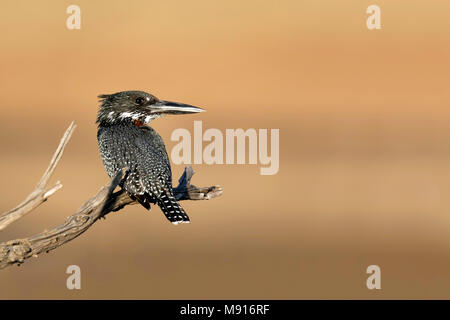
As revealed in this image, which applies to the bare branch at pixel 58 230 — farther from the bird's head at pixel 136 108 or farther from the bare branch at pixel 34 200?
the bird's head at pixel 136 108

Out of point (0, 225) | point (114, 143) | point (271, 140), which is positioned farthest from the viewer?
point (271, 140)

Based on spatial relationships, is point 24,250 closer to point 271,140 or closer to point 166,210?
point 166,210

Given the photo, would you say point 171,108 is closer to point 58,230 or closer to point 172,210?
point 172,210

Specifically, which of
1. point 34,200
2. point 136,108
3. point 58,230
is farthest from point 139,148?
point 34,200

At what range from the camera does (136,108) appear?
6422 mm

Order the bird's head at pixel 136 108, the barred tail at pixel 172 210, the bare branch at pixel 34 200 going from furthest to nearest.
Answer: the bird's head at pixel 136 108
the barred tail at pixel 172 210
the bare branch at pixel 34 200

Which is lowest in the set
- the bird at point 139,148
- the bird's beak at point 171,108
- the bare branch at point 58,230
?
the bare branch at point 58,230

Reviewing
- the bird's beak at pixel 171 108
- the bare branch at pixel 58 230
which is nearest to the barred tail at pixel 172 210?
the bare branch at pixel 58 230

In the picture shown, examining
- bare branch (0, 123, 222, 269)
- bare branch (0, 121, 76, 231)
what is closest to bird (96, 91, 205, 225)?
bare branch (0, 123, 222, 269)

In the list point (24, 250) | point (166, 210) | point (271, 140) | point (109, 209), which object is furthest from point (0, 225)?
point (271, 140)

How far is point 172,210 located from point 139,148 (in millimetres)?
653

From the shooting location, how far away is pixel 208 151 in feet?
36.0

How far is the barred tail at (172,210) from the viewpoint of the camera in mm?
5680

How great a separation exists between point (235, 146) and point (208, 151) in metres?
0.68
